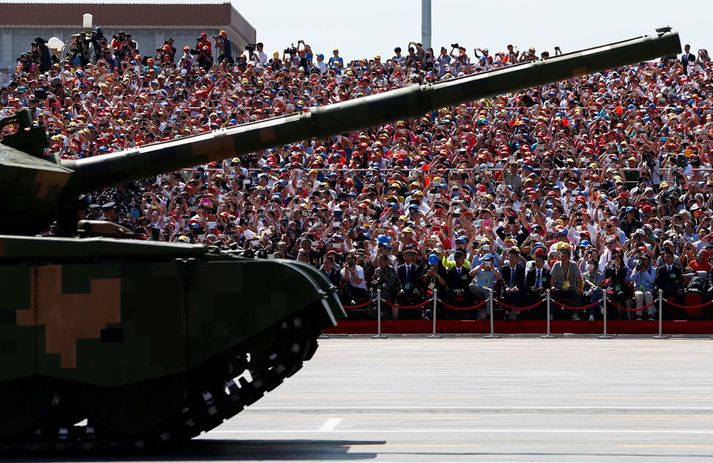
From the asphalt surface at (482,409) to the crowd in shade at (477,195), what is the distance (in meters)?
3.23

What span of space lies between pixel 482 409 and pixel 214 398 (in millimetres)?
3999

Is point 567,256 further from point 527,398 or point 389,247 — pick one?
point 527,398

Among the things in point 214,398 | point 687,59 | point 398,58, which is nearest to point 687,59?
point 687,59

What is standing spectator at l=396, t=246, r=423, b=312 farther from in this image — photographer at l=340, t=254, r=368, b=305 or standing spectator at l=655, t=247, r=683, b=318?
standing spectator at l=655, t=247, r=683, b=318

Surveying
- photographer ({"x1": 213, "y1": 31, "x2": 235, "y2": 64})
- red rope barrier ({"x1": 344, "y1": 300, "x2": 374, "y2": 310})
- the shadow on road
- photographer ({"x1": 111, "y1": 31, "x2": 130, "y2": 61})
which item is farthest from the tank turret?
photographer ({"x1": 111, "y1": 31, "x2": 130, "y2": 61})

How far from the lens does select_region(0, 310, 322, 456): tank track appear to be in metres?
13.8

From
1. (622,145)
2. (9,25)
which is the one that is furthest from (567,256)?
(9,25)

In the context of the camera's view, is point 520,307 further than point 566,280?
Yes

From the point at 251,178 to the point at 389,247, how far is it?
4437 mm

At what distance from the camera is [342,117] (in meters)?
15.5

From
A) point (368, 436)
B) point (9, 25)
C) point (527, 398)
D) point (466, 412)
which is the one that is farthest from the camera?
point (9, 25)

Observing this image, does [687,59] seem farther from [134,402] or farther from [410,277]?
[134,402]

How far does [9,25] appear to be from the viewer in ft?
214

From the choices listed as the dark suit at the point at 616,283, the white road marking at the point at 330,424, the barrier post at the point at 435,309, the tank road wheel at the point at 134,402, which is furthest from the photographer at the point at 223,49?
the tank road wheel at the point at 134,402
